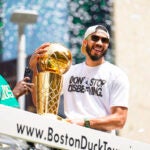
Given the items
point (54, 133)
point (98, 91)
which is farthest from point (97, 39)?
point (54, 133)

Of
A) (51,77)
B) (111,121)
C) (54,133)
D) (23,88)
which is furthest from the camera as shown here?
(111,121)

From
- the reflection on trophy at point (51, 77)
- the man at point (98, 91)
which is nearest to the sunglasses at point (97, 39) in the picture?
the man at point (98, 91)

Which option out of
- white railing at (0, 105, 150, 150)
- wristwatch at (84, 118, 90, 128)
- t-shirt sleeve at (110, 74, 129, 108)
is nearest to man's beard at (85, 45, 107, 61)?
t-shirt sleeve at (110, 74, 129, 108)

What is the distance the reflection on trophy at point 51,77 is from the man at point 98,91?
266 mm

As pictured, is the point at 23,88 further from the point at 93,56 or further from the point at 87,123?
the point at 93,56

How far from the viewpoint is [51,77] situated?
4137 mm

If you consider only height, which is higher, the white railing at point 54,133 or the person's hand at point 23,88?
the person's hand at point 23,88

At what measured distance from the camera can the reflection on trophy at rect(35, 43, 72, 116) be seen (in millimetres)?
4117

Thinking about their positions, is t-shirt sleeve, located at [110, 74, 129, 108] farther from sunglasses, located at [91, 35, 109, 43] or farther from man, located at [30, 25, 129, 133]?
sunglasses, located at [91, 35, 109, 43]

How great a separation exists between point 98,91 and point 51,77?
44cm

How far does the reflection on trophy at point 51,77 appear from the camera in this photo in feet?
13.5

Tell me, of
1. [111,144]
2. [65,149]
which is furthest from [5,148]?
[111,144]

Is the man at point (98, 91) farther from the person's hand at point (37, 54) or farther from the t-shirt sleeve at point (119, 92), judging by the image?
the person's hand at point (37, 54)

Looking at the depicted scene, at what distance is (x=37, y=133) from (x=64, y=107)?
82 centimetres
